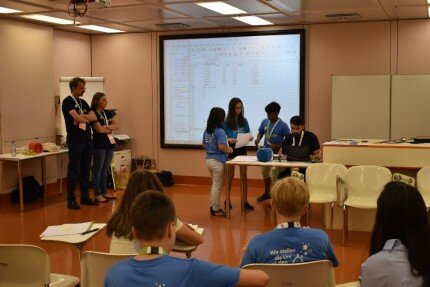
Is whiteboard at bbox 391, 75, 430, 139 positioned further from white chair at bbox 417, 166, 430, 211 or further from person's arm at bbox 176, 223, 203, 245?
person's arm at bbox 176, 223, 203, 245

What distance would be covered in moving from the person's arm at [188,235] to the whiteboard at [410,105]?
5537mm

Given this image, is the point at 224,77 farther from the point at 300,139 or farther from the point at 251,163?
the point at 251,163

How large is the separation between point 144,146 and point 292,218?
7.45 m

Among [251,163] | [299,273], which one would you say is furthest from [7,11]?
[299,273]

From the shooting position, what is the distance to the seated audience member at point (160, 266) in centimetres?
196

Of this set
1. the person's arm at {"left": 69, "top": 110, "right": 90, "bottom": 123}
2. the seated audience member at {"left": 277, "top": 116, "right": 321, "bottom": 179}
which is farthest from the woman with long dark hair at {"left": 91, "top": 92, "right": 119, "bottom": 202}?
the seated audience member at {"left": 277, "top": 116, "right": 321, "bottom": 179}

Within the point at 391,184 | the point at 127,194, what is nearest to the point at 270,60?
the point at 127,194

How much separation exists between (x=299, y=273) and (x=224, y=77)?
688 centimetres

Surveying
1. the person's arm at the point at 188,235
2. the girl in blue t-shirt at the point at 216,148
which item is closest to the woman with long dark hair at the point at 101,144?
the girl in blue t-shirt at the point at 216,148

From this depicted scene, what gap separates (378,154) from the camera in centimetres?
629

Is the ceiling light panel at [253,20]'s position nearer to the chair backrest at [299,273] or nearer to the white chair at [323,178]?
the white chair at [323,178]

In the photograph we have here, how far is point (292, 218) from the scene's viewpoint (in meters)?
2.81

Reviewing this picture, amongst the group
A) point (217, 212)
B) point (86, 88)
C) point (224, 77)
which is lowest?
point (217, 212)

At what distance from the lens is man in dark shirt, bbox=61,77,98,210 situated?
7512 mm
